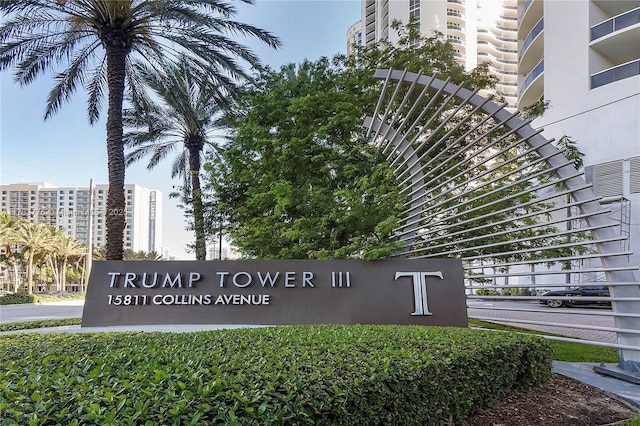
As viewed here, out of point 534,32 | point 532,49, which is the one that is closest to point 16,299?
point 534,32

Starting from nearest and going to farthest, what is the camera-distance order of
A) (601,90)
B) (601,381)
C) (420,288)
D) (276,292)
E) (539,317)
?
(601,381) → (420,288) → (276,292) → (539,317) → (601,90)

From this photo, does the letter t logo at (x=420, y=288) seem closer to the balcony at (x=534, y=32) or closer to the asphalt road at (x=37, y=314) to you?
the asphalt road at (x=37, y=314)

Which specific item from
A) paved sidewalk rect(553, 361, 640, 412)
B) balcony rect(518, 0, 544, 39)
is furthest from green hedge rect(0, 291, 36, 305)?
balcony rect(518, 0, 544, 39)

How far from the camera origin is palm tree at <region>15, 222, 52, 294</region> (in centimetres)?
3525

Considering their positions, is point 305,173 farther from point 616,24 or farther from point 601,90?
point 616,24

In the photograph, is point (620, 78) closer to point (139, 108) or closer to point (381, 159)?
point (381, 159)

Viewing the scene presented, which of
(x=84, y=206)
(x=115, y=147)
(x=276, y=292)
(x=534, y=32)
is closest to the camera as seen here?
(x=276, y=292)

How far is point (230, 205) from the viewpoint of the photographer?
1355 cm

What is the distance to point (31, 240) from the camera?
35.8 metres

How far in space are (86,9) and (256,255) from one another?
25.6 ft

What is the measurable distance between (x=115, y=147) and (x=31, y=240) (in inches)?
1172

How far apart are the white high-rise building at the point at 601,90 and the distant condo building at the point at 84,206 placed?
60.7 meters

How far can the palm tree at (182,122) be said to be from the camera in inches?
531

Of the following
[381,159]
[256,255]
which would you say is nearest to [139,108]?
[256,255]
